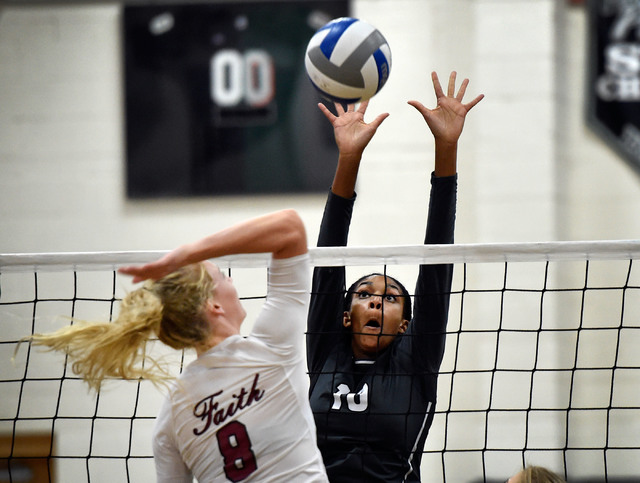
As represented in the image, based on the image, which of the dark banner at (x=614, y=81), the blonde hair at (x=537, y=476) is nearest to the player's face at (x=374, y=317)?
the blonde hair at (x=537, y=476)

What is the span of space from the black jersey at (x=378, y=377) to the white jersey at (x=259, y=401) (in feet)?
1.87

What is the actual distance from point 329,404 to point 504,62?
3.67 m

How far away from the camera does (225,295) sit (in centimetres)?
208

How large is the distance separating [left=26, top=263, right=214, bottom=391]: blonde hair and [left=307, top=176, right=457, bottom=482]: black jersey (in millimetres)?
778

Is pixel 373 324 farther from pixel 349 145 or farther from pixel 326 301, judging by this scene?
pixel 349 145

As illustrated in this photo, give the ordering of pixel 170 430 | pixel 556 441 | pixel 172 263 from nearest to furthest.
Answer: pixel 172 263 → pixel 170 430 → pixel 556 441

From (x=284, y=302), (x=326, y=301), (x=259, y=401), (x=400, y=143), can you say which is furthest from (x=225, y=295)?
(x=400, y=143)

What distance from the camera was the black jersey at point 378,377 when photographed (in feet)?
8.48

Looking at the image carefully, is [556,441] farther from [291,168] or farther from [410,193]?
[291,168]

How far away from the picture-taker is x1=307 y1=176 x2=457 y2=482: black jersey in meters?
2.59

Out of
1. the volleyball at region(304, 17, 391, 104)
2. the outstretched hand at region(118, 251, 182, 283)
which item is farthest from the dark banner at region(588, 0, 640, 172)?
the outstretched hand at region(118, 251, 182, 283)

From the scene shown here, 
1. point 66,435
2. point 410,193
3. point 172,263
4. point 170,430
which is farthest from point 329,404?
point 66,435

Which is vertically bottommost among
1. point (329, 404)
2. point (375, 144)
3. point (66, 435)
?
point (66, 435)

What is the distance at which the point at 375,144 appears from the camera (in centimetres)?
570
